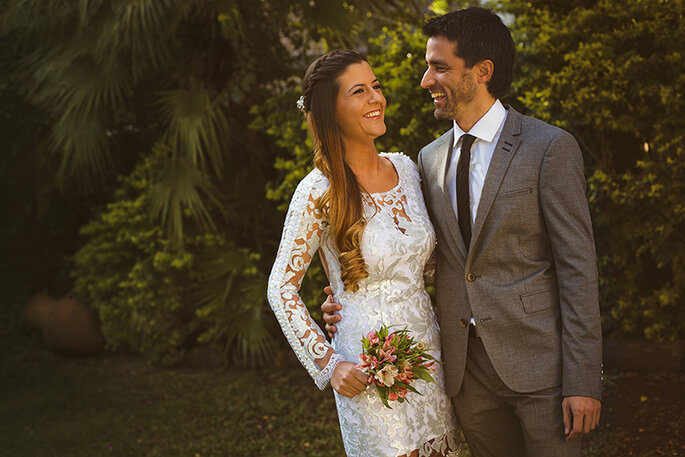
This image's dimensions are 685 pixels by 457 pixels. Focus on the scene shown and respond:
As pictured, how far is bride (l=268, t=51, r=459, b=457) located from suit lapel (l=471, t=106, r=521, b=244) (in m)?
0.28

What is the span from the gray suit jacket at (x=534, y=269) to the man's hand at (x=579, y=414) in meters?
0.03

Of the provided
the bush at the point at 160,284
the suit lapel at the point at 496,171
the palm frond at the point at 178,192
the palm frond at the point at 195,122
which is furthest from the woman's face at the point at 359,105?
the bush at the point at 160,284

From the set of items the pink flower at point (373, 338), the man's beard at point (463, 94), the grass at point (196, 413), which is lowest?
the grass at point (196, 413)

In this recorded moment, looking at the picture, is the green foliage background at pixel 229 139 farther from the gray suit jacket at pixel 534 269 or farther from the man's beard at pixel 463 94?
the gray suit jacket at pixel 534 269

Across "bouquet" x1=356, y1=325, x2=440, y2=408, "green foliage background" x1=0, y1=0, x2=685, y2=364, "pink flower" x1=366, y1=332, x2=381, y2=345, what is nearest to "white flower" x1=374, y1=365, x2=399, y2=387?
"bouquet" x1=356, y1=325, x2=440, y2=408

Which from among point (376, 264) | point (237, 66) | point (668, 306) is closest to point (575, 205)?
point (376, 264)

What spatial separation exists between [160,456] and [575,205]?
394 cm

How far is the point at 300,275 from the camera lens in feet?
8.24

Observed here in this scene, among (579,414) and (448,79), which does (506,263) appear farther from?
(448,79)

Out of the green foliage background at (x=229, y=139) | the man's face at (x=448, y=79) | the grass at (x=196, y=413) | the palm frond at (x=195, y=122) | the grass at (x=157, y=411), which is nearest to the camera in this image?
the man's face at (x=448, y=79)

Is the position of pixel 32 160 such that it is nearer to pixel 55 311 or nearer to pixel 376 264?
pixel 55 311

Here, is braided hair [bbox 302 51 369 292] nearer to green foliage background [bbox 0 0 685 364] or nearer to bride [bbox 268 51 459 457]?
bride [bbox 268 51 459 457]

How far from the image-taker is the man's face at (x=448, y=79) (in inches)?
99.7

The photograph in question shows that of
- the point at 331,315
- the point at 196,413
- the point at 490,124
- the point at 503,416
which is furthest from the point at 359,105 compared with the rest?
the point at 196,413
